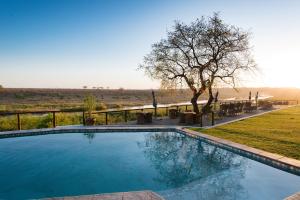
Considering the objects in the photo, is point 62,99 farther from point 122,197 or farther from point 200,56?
point 122,197

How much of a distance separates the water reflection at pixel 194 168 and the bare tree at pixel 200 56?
660 centimetres

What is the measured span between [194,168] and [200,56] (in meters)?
10.0

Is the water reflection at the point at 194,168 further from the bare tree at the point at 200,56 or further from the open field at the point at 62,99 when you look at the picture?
the open field at the point at 62,99

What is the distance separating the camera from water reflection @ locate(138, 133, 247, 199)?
5527 mm

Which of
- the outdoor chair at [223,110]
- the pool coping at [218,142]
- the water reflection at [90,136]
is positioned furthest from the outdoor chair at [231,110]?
the water reflection at [90,136]

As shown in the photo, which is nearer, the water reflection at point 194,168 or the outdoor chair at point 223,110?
the water reflection at point 194,168

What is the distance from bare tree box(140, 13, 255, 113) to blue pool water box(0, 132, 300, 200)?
6440 millimetres

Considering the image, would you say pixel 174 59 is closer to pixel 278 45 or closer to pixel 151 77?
pixel 151 77

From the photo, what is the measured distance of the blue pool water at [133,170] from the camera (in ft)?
18.8

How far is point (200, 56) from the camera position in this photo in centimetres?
1620

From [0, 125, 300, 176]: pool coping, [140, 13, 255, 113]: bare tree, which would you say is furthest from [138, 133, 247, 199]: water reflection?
[140, 13, 255, 113]: bare tree

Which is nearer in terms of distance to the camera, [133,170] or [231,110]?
[133,170]

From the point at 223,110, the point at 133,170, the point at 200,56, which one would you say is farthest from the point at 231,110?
the point at 133,170

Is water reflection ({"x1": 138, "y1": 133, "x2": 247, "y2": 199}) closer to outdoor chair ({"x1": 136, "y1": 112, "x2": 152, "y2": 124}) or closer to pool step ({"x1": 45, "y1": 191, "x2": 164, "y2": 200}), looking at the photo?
pool step ({"x1": 45, "y1": 191, "x2": 164, "y2": 200})
